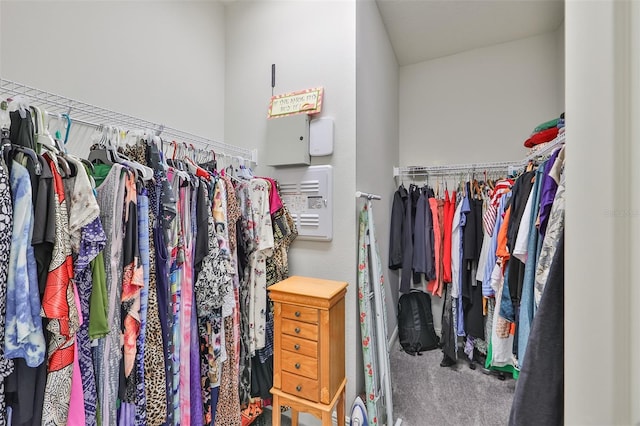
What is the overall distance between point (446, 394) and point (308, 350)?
4.18ft

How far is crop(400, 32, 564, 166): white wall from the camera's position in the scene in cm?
248

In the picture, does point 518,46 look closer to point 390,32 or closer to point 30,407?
point 390,32

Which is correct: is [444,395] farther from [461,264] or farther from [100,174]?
[100,174]

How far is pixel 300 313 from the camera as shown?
1.39 metres

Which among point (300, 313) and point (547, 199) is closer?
point (547, 199)

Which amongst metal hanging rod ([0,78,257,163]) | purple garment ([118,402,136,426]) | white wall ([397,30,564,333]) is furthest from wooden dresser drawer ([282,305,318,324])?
white wall ([397,30,564,333])

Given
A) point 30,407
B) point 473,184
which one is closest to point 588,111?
point 30,407

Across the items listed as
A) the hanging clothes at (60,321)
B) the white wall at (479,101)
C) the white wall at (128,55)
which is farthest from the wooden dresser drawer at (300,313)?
the white wall at (479,101)

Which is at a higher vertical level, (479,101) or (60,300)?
(479,101)

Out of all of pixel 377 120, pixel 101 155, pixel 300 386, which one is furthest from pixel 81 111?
pixel 377 120

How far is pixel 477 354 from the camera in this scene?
7.57ft

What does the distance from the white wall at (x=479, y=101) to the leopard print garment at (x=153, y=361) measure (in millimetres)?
2651

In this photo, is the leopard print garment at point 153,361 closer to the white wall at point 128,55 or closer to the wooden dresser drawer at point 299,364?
the wooden dresser drawer at point 299,364

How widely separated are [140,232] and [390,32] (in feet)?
8.60
